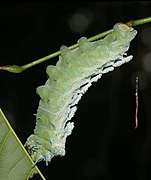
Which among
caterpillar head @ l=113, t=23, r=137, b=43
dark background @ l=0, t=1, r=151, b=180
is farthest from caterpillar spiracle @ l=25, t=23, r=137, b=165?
dark background @ l=0, t=1, r=151, b=180

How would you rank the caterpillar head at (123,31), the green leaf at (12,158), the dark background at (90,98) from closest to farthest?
the caterpillar head at (123,31), the green leaf at (12,158), the dark background at (90,98)

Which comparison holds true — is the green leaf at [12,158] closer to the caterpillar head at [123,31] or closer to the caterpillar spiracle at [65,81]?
the caterpillar spiracle at [65,81]

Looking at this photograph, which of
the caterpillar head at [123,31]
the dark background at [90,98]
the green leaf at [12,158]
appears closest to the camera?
A: the caterpillar head at [123,31]

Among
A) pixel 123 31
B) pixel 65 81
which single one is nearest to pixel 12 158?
pixel 65 81

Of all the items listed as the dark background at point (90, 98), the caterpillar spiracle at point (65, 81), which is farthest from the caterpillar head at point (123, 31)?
the dark background at point (90, 98)

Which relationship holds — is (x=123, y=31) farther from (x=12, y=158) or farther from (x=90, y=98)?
(x=90, y=98)

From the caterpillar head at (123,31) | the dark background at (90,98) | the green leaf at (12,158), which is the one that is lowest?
the dark background at (90,98)

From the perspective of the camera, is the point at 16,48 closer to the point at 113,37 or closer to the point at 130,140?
the point at 130,140
